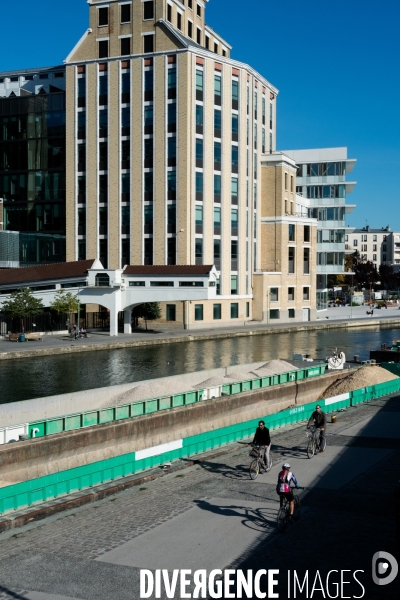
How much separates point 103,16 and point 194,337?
40.1m

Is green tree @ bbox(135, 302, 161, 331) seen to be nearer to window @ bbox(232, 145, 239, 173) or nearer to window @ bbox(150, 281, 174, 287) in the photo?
window @ bbox(150, 281, 174, 287)

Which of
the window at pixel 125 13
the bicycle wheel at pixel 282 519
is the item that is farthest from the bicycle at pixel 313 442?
the window at pixel 125 13

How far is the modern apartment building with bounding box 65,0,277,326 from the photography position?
8444 cm

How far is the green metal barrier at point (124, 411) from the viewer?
80.5ft

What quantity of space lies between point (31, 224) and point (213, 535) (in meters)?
85.7

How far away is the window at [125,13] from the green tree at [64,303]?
114 ft

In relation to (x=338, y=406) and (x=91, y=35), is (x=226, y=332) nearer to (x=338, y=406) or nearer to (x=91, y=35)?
(x=91, y=35)

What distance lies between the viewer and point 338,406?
3606cm

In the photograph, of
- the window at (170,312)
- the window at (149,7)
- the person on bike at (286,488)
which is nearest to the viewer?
the person on bike at (286,488)

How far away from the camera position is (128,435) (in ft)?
87.4

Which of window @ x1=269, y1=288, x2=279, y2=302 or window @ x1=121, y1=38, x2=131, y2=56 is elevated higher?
window @ x1=121, y1=38, x2=131, y2=56

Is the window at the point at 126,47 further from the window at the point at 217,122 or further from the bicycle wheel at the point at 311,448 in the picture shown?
the bicycle wheel at the point at 311,448

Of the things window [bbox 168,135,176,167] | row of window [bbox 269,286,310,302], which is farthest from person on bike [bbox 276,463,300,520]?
row of window [bbox 269,286,310,302]

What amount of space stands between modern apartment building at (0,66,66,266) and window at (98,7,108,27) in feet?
35.6
